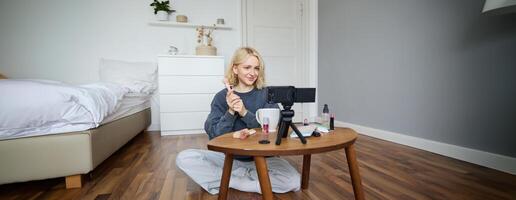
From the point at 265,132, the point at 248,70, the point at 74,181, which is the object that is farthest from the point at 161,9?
the point at 265,132

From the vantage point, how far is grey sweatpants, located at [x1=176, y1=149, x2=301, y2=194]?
3.84 feet

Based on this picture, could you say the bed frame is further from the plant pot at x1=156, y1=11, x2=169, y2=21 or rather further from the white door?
the white door

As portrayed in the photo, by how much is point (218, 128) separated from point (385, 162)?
118 cm

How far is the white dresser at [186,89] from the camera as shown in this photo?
8.82ft

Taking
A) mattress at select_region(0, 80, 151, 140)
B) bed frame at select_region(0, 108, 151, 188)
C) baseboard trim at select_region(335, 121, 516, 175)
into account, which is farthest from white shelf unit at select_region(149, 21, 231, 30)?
baseboard trim at select_region(335, 121, 516, 175)

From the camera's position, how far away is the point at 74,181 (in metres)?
1.26

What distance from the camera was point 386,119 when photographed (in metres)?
2.28

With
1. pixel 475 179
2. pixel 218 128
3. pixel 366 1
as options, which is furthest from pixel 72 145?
pixel 366 1

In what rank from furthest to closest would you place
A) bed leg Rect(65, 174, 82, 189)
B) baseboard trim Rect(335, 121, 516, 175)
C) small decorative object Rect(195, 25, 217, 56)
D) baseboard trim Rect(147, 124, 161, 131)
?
baseboard trim Rect(147, 124, 161, 131)
small decorative object Rect(195, 25, 217, 56)
baseboard trim Rect(335, 121, 516, 175)
bed leg Rect(65, 174, 82, 189)

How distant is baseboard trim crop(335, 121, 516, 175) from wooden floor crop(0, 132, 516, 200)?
2.4 inches

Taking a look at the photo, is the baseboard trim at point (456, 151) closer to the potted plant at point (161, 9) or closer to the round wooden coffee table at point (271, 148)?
the round wooden coffee table at point (271, 148)

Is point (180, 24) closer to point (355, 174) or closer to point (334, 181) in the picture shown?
point (334, 181)

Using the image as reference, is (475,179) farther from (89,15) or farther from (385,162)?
(89,15)

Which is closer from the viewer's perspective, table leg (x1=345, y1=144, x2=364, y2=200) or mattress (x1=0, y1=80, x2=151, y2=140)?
table leg (x1=345, y1=144, x2=364, y2=200)
